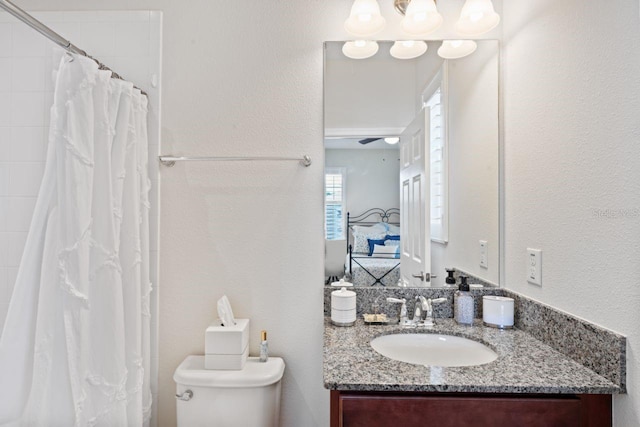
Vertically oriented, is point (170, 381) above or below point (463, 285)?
below

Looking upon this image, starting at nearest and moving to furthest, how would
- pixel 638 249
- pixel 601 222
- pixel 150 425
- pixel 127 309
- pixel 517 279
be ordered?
pixel 638 249 < pixel 601 222 < pixel 127 309 < pixel 517 279 < pixel 150 425

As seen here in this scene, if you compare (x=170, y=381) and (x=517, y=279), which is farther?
(x=170, y=381)

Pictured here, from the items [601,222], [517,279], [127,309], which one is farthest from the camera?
[517,279]

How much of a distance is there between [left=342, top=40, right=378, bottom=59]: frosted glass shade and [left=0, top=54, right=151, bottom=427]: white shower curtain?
91 cm

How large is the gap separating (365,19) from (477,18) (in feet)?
1.42

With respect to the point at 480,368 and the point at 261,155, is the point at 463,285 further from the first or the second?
the point at 261,155

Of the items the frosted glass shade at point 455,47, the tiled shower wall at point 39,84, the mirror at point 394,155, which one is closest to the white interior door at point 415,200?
the mirror at point 394,155

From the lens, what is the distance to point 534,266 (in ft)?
4.08

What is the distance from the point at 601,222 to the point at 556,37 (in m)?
0.61

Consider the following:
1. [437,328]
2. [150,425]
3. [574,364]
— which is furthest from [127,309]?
[574,364]

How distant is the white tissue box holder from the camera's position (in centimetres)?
133

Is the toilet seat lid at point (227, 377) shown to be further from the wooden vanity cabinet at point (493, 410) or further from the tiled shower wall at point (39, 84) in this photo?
the wooden vanity cabinet at point (493, 410)

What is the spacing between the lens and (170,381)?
4.98 feet

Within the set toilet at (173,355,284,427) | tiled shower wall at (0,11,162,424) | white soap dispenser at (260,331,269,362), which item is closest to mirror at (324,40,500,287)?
white soap dispenser at (260,331,269,362)
